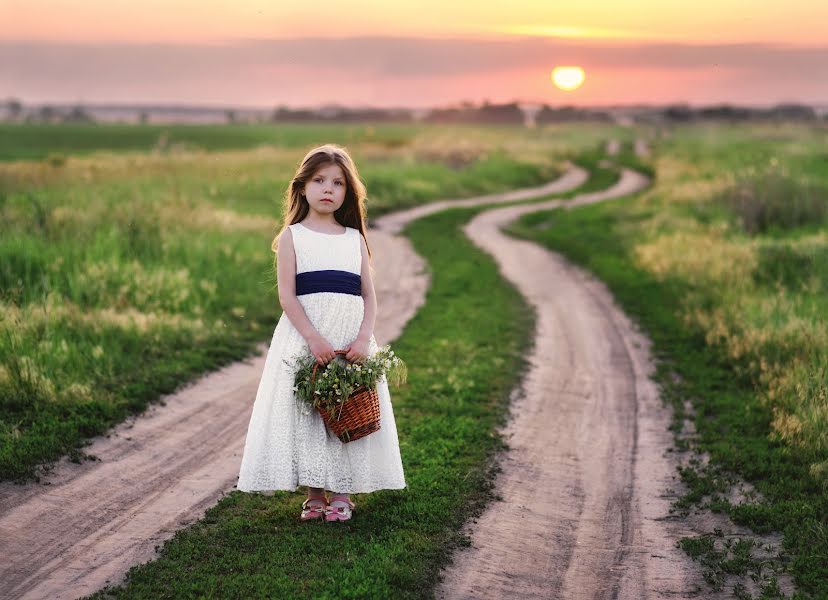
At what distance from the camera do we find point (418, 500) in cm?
639

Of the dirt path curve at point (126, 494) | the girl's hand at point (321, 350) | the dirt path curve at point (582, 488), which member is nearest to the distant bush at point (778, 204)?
the dirt path curve at point (582, 488)

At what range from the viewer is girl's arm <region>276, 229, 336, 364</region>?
5.46m

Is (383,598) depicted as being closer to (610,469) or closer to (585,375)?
(610,469)

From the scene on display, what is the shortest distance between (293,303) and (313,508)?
150cm

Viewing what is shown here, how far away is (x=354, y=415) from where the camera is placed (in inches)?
214

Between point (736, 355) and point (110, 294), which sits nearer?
point (736, 355)

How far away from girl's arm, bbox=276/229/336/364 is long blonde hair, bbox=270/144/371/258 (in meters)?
0.09

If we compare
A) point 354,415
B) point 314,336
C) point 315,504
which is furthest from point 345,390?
point 315,504

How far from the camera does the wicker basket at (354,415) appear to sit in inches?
213

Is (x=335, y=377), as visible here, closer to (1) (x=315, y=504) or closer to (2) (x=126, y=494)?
(1) (x=315, y=504)

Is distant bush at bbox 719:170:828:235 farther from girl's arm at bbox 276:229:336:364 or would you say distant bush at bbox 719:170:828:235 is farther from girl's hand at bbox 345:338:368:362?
girl's arm at bbox 276:229:336:364

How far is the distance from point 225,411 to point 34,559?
3423 mm

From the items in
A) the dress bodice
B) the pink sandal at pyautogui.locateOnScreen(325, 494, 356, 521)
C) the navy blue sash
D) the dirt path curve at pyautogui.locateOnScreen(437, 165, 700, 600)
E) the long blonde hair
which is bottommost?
the dirt path curve at pyautogui.locateOnScreen(437, 165, 700, 600)

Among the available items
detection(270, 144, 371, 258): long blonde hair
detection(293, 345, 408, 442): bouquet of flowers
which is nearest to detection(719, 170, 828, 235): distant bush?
detection(270, 144, 371, 258): long blonde hair
